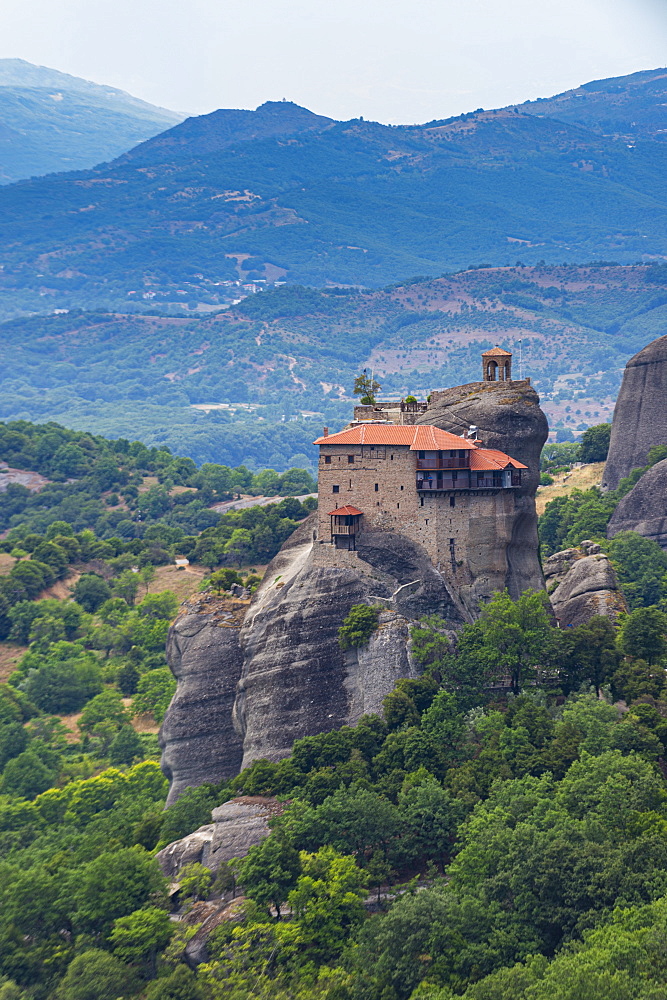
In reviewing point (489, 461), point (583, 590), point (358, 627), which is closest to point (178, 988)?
point (358, 627)

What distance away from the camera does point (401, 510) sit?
3541 inches

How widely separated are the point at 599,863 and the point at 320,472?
34688mm

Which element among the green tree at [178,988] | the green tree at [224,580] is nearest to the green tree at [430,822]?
the green tree at [178,988]

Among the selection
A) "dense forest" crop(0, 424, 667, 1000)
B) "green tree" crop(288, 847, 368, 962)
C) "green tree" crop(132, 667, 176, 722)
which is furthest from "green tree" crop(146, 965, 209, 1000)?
"green tree" crop(132, 667, 176, 722)

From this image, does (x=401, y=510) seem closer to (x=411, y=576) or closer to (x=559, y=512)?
(x=411, y=576)

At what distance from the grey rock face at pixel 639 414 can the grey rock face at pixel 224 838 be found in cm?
7491

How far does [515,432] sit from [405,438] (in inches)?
318

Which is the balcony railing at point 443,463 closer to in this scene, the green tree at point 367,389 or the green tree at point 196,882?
the green tree at point 367,389

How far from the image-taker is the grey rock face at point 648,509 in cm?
12825

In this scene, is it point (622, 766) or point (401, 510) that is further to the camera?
point (401, 510)

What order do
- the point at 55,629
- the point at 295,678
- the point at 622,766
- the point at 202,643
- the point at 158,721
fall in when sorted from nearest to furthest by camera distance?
the point at 622,766
the point at 295,678
the point at 202,643
the point at 158,721
the point at 55,629

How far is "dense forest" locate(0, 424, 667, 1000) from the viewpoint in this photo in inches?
2491

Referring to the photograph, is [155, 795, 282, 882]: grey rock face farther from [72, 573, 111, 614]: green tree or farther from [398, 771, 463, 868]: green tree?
[72, 573, 111, 614]: green tree

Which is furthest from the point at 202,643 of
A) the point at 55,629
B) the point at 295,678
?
the point at 55,629
